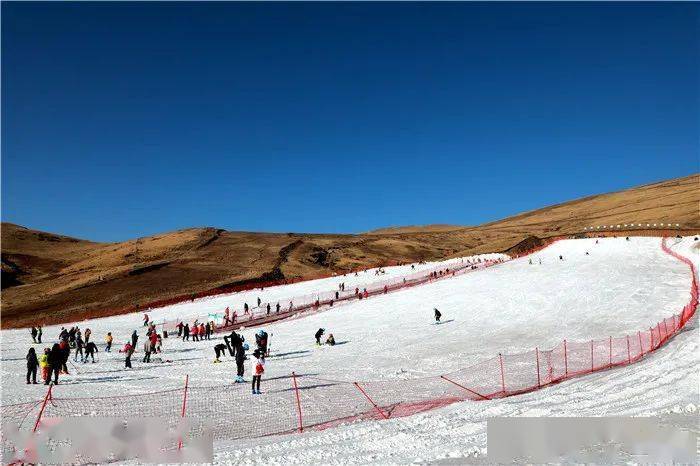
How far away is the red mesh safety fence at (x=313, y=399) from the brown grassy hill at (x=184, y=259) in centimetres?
4174

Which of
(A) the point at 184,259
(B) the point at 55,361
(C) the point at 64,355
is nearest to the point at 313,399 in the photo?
(B) the point at 55,361

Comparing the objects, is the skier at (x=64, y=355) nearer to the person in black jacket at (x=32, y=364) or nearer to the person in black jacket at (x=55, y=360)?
the person in black jacket at (x=55, y=360)

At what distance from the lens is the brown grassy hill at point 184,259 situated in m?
71.1

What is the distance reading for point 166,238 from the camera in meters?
125

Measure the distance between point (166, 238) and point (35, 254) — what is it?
1217 inches

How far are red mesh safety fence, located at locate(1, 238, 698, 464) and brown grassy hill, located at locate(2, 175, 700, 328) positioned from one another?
4174 centimetres

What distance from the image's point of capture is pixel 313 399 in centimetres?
1641


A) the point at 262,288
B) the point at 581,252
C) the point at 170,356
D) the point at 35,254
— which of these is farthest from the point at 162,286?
the point at 35,254

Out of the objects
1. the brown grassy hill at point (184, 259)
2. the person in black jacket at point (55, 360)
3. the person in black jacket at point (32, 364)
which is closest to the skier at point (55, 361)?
the person in black jacket at point (55, 360)

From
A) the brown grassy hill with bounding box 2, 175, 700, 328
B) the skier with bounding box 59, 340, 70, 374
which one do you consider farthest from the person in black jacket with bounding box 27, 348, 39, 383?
the brown grassy hill with bounding box 2, 175, 700, 328

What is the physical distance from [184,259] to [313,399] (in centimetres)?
8707

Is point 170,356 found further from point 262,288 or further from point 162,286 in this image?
point 162,286

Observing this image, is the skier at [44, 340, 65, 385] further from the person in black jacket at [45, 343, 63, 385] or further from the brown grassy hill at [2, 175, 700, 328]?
the brown grassy hill at [2, 175, 700, 328]

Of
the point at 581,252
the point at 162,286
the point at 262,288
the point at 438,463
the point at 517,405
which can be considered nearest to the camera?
the point at 438,463
